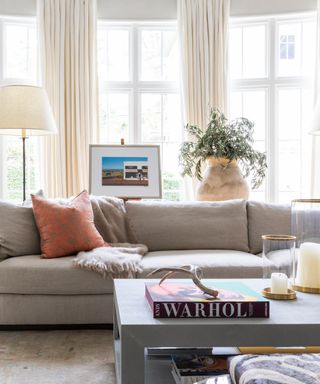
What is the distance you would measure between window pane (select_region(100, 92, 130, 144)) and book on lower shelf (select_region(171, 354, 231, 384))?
3.78m

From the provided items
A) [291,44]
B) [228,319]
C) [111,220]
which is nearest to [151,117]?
[291,44]

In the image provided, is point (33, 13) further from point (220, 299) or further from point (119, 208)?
point (220, 299)

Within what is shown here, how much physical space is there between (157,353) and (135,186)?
258 centimetres

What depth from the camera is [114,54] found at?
526 centimetres

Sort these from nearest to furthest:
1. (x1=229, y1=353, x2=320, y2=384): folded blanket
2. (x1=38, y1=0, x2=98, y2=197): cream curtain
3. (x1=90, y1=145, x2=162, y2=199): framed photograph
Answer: (x1=229, y1=353, x2=320, y2=384): folded blanket < (x1=90, y1=145, x2=162, y2=199): framed photograph < (x1=38, y1=0, x2=98, y2=197): cream curtain

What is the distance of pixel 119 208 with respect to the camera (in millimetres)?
3463

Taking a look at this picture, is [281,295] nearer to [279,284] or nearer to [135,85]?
[279,284]

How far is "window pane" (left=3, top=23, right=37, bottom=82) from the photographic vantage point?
516cm

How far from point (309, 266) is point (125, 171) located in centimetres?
263

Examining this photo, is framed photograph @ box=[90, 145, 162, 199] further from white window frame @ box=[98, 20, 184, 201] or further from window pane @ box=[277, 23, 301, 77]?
window pane @ box=[277, 23, 301, 77]

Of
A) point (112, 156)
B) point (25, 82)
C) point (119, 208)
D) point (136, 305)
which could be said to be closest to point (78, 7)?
point (25, 82)

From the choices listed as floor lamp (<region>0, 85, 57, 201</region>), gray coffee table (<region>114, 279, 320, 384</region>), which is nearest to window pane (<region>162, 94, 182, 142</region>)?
floor lamp (<region>0, 85, 57, 201</region>)

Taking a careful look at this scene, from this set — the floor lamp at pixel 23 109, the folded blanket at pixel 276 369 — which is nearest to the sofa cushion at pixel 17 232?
the floor lamp at pixel 23 109

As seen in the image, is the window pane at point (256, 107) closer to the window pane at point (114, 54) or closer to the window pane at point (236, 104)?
the window pane at point (236, 104)
